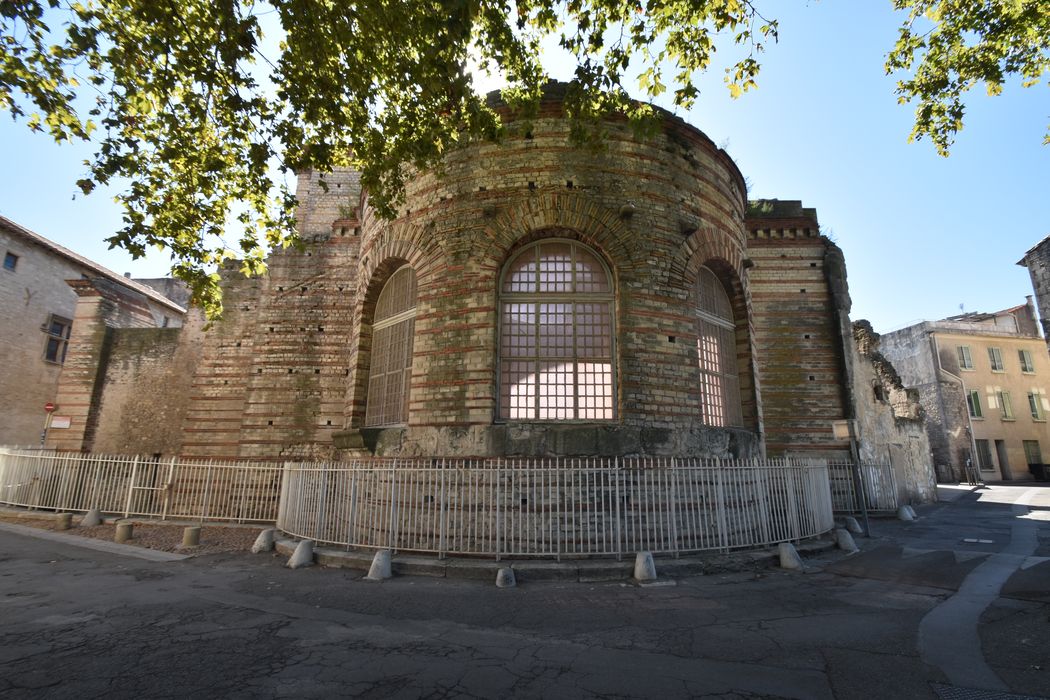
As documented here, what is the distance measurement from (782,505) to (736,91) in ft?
20.6

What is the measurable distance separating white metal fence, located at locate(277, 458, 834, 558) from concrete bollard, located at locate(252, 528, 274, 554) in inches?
46.6

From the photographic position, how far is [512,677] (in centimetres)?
362

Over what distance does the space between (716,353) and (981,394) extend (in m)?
30.4

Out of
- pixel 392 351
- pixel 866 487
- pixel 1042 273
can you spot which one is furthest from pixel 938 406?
pixel 392 351

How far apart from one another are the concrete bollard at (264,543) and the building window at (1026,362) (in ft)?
134

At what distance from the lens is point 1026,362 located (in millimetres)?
30969

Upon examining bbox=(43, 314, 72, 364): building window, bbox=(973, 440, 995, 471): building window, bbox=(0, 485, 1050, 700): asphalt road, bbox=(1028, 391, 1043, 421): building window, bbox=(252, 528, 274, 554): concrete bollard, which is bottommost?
bbox=(0, 485, 1050, 700): asphalt road

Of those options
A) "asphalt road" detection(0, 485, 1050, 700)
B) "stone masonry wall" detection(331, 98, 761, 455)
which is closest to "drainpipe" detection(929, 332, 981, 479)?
"asphalt road" detection(0, 485, 1050, 700)

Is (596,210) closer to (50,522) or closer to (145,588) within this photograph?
(145,588)

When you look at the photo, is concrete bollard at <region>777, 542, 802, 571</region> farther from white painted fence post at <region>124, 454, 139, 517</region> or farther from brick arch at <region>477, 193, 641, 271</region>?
white painted fence post at <region>124, 454, 139, 517</region>

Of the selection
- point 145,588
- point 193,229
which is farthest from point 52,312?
point 145,588

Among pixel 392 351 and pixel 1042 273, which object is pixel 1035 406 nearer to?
pixel 1042 273

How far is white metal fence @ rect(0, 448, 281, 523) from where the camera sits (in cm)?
1159

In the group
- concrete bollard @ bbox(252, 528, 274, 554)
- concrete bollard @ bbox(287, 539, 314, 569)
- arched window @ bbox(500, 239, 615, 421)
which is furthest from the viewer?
concrete bollard @ bbox(252, 528, 274, 554)
